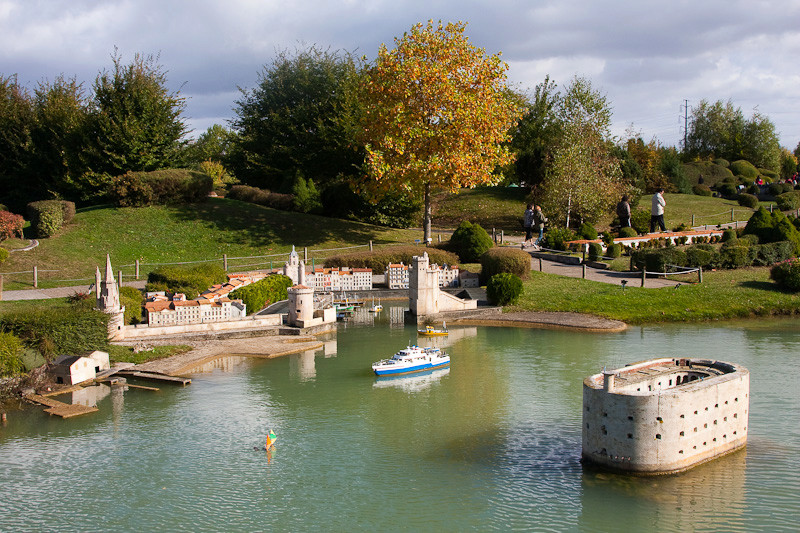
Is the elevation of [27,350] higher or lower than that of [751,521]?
higher

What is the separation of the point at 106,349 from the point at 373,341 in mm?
11171

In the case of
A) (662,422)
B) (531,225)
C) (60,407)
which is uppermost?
(531,225)

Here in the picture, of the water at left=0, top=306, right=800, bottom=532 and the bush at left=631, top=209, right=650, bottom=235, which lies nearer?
the water at left=0, top=306, right=800, bottom=532

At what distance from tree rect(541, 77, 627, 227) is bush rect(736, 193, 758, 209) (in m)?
16.6

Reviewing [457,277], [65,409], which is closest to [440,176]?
[457,277]

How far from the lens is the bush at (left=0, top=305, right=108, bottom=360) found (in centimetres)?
2638

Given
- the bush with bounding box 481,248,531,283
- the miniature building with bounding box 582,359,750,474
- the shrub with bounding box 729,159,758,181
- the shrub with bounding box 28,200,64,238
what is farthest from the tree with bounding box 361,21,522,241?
the shrub with bounding box 729,159,758,181

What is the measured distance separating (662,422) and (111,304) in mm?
21956

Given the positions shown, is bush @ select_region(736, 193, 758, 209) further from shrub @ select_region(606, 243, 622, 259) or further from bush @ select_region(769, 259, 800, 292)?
bush @ select_region(769, 259, 800, 292)

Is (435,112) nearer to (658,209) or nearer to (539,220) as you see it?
(539,220)

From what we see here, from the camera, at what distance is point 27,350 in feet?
85.8

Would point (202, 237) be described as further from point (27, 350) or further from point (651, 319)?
point (651, 319)

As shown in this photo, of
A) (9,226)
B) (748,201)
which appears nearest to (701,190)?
(748,201)

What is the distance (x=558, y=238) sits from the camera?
161ft
